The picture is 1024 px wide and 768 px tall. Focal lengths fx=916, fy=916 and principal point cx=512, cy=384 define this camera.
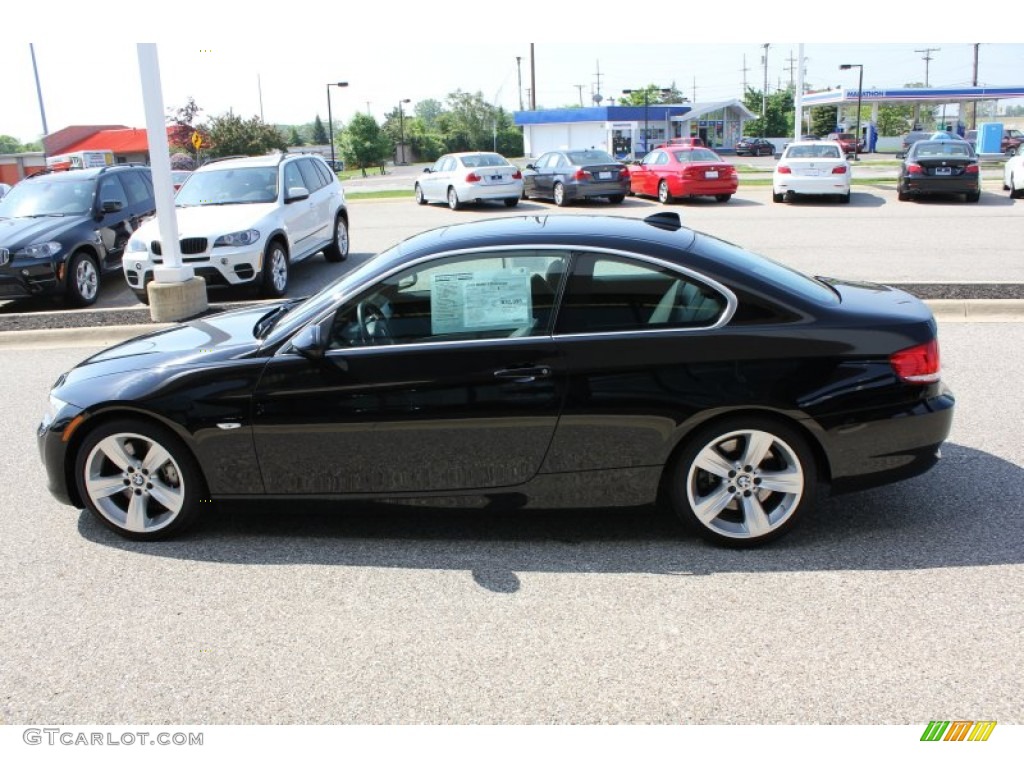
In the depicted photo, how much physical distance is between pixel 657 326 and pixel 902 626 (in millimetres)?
1687

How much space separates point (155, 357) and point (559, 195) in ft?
65.0

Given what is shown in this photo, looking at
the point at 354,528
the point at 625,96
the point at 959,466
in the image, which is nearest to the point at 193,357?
the point at 354,528

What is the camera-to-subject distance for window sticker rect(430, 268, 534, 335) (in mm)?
4439

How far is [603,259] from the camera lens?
14.6 feet

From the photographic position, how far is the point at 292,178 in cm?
1307

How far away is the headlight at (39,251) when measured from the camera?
1191 centimetres

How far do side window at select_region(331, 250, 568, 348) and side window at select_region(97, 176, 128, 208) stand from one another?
34.3ft

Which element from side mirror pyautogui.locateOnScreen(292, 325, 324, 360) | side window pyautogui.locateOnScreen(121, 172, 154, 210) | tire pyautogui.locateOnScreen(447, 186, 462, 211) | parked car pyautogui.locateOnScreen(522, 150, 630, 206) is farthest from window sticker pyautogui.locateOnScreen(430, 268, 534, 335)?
tire pyautogui.locateOnScreen(447, 186, 462, 211)

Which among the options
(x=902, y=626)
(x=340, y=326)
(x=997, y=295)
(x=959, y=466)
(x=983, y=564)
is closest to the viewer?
(x=902, y=626)

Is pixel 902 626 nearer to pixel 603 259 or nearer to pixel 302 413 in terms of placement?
pixel 603 259
